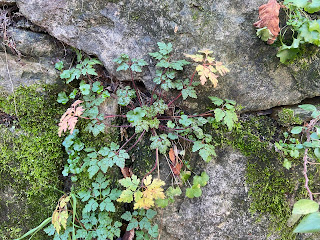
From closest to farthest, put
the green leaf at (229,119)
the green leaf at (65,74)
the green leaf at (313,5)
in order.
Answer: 1. the green leaf at (313,5)
2. the green leaf at (229,119)
3. the green leaf at (65,74)

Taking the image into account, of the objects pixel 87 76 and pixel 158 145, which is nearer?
pixel 158 145

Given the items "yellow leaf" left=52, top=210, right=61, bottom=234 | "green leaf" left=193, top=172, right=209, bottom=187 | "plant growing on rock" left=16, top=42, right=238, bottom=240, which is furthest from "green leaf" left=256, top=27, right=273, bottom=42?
"yellow leaf" left=52, top=210, right=61, bottom=234

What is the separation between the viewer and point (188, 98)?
92.7 inches

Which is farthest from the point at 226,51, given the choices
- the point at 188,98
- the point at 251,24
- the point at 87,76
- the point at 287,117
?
the point at 87,76

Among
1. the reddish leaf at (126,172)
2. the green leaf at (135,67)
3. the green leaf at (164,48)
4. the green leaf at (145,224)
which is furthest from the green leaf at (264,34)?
the green leaf at (145,224)

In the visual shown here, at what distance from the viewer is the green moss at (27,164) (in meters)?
2.33

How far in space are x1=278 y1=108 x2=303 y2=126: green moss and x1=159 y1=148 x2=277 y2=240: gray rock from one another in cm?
51

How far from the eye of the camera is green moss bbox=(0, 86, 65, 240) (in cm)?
233

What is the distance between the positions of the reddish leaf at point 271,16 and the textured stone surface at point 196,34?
0.44ft

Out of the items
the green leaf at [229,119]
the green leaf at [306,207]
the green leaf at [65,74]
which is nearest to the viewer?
the green leaf at [306,207]

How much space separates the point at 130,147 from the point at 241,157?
104 centimetres

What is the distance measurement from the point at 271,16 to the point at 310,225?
1.60 meters

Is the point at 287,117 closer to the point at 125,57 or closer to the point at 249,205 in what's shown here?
the point at 249,205

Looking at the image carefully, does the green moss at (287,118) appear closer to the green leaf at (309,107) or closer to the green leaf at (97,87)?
the green leaf at (309,107)
